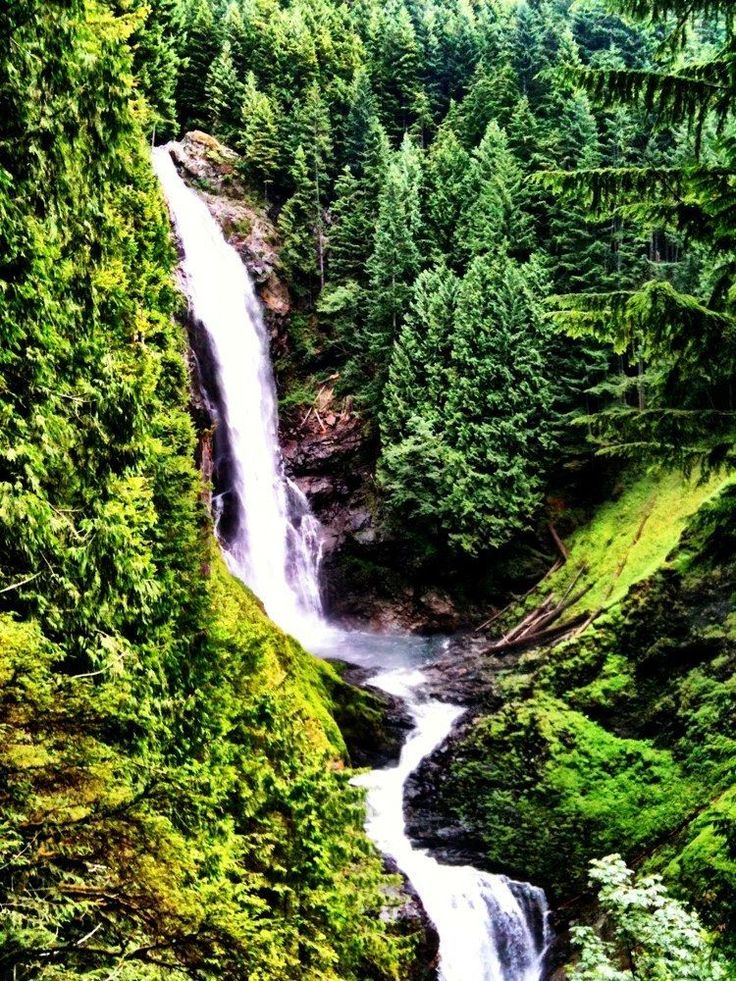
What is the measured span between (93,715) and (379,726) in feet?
40.4

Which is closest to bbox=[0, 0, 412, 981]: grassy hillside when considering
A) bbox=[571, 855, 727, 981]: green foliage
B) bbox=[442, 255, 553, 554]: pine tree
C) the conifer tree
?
bbox=[571, 855, 727, 981]: green foliage

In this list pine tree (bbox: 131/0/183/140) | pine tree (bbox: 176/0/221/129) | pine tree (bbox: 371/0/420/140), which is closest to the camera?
pine tree (bbox: 131/0/183/140)

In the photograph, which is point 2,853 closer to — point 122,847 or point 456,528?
point 122,847

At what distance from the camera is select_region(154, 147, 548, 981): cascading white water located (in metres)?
15.7

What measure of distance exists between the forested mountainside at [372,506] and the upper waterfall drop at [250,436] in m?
2.51

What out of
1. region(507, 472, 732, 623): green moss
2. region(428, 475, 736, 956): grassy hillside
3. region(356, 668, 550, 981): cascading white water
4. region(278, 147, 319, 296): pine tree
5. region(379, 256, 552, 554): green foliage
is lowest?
region(356, 668, 550, 981): cascading white water

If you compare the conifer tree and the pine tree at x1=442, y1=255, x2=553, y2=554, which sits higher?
the conifer tree

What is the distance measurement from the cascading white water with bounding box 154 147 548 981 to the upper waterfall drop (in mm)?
39

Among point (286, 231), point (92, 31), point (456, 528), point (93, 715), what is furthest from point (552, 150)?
point (93, 715)

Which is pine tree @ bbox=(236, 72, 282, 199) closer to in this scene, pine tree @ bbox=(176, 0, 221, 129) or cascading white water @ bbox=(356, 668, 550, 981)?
pine tree @ bbox=(176, 0, 221, 129)

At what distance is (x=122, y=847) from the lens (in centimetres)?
370

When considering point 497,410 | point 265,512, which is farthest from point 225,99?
point 497,410

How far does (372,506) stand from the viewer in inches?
1022

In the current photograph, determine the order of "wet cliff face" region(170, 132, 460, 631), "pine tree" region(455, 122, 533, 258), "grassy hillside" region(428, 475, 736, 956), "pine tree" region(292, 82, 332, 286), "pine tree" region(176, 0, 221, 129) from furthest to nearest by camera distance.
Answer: "pine tree" region(176, 0, 221, 129), "pine tree" region(292, 82, 332, 286), "pine tree" region(455, 122, 533, 258), "wet cliff face" region(170, 132, 460, 631), "grassy hillside" region(428, 475, 736, 956)
